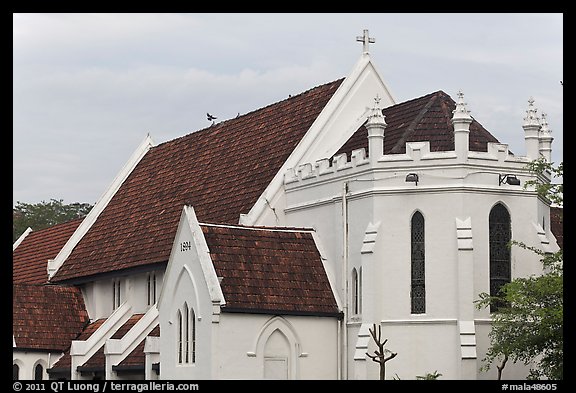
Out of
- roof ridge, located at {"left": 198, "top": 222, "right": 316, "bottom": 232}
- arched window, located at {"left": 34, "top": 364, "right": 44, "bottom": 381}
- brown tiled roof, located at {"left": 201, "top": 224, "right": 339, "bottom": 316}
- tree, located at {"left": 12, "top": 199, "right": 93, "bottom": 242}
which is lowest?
arched window, located at {"left": 34, "top": 364, "right": 44, "bottom": 381}

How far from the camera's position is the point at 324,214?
44.0m

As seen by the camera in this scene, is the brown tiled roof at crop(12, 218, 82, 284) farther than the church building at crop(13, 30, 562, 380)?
Yes

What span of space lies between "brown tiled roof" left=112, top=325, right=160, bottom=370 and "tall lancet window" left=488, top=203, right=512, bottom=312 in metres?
14.0

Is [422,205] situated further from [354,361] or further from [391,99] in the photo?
[391,99]

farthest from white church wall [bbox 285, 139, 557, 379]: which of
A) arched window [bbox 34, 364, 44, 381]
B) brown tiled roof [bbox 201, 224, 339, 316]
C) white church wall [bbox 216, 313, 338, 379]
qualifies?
arched window [bbox 34, 364, 44, 381]

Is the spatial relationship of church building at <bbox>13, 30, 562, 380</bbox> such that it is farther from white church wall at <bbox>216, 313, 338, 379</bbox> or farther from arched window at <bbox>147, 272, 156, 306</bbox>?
arched window at <bbox>147, 272, 156, 306</bbox>

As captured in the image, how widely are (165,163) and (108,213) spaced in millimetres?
3868

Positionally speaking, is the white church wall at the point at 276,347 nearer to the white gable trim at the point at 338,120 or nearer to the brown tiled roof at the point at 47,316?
the white gable trim at the point at 338,120

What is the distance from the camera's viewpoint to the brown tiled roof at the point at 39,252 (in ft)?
209

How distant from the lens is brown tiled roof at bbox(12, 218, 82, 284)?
63.7 metres

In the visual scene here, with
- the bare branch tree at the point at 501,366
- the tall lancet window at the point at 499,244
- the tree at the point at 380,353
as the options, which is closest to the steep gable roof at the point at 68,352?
the tree at the point at 380,353

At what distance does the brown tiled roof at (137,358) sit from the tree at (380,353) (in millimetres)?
10917

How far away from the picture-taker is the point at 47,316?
55.9 metres
